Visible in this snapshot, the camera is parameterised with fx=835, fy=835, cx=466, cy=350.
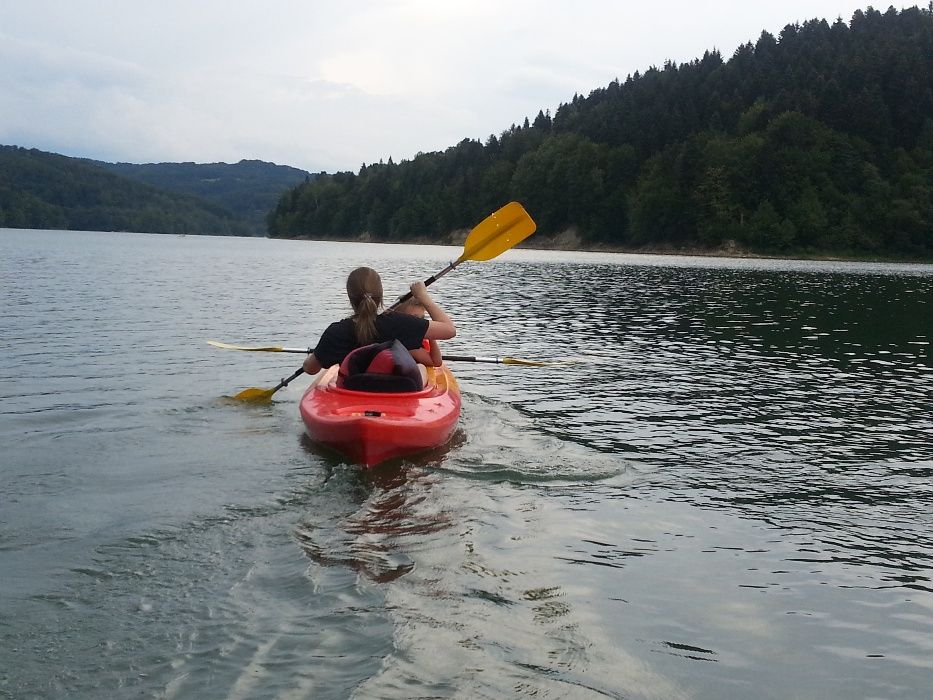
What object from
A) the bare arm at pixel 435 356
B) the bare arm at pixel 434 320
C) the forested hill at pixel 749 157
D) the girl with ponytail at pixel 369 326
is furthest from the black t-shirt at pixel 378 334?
the forested hill at pixel 749 157

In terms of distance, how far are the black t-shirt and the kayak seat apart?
0.52 feet

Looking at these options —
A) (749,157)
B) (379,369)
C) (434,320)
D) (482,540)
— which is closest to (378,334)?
(379,369)

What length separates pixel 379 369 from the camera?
27.3 ft

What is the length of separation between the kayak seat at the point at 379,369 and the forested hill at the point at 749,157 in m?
85.8

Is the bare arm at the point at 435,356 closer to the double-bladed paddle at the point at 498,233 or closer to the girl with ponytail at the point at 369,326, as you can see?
the girl with ponytail at the point at 369,326

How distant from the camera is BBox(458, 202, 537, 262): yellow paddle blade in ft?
40.8

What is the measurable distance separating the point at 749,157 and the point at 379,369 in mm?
97535

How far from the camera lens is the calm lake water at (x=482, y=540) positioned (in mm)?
4270

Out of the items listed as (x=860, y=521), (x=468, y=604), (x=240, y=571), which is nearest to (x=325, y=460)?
(x=240, y=571)

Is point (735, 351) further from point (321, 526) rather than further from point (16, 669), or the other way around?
point (16, 669)

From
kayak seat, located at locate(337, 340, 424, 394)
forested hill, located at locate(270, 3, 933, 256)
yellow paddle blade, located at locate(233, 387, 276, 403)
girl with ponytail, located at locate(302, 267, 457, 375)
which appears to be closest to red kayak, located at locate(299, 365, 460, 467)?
kayak seat, located at locate(337, 340, 424, 394)

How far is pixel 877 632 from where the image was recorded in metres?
4.97

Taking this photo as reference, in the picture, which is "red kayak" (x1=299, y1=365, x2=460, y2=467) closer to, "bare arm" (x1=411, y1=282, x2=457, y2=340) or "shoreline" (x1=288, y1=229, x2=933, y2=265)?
"bare arm" (x1=411, y1=282, x2=457, y2=340)

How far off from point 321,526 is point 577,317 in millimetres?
18645
